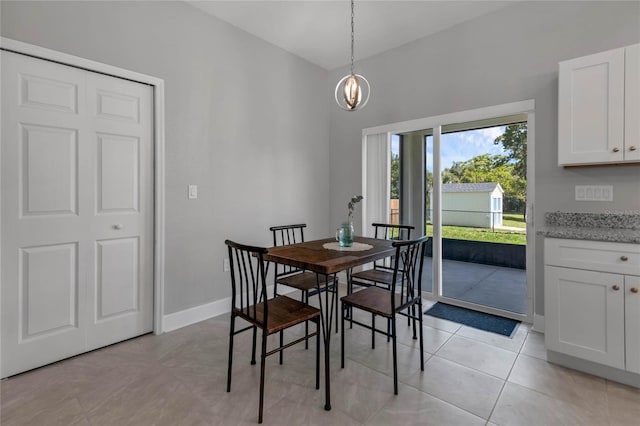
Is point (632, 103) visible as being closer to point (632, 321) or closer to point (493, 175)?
point (493, 175)

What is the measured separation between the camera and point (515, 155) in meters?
3.01

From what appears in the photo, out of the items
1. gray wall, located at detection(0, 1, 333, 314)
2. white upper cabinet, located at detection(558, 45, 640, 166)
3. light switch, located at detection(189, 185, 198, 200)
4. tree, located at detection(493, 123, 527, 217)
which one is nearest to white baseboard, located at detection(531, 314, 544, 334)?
tree, located at detection(493, 123, 527, 217)

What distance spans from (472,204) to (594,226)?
43.2 inches

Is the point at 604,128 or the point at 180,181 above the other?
the point at 604,128

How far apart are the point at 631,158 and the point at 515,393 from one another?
175cm

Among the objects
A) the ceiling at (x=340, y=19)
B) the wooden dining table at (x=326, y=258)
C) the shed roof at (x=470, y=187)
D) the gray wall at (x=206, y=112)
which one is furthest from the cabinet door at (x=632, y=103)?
the gray wall at (x=206, y=112)

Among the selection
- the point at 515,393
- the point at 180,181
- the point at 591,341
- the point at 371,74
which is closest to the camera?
the point at 515,393

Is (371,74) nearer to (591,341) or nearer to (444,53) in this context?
(444,53)

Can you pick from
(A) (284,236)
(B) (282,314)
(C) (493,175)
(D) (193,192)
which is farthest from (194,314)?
(C) (493,175)

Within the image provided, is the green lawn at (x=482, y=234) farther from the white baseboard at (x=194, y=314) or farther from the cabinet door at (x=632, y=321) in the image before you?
the white baseboard at (x=194, y=314)

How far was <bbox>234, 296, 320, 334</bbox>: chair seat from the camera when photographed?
170cm

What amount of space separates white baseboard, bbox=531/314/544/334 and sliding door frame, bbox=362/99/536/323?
8 centimetres

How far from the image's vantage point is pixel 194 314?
9.40 ft

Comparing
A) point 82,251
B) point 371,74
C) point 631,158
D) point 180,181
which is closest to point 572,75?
point 631,158
